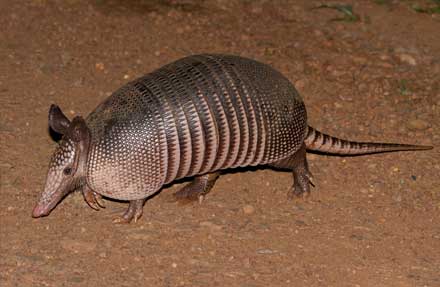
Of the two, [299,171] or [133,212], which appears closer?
[133,212]

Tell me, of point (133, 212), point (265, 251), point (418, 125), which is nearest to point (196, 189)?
point (133, 212)

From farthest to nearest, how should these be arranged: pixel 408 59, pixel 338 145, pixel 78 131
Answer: pixel 408 59, pixel 338 145, pixel 78 131

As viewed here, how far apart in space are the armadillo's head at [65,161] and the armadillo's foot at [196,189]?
46.3 inches

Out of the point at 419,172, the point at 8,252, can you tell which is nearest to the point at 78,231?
the point at 8,252

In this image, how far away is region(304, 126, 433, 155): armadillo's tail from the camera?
25.5ft

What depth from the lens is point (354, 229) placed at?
7.23m

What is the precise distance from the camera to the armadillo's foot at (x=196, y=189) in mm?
7457

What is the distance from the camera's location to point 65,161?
21.5 feet

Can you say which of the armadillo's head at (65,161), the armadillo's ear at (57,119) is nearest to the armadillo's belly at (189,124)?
the armadillo's head at (65,161)

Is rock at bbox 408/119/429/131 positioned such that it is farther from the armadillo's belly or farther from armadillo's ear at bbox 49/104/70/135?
armadillo's ear at bbox 49/104/70/135

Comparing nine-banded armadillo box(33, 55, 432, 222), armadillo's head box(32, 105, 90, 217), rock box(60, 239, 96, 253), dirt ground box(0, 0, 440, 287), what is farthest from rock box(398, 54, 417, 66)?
rock box(60, 239, 96, 253)

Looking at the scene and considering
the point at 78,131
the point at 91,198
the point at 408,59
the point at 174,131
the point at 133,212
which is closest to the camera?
the point at 78,131

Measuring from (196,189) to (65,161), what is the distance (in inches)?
60.0

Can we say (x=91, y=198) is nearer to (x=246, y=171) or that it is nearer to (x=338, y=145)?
(x=246, y=171)
